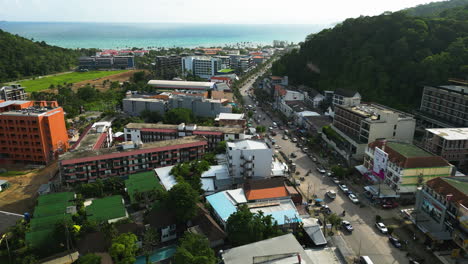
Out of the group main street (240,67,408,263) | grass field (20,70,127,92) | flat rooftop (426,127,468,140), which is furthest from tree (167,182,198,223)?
grass field (20,70,127,92)

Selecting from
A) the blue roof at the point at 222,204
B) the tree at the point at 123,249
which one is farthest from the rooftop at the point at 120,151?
the tree at the point at 123,249

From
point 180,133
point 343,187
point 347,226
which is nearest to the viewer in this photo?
point 347,226

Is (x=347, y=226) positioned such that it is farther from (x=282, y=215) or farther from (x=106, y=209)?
(x=106, y=209)

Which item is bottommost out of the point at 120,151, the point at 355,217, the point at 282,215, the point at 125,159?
the point at 355,217

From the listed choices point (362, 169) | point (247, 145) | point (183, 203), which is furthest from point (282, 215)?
point (362, 169)

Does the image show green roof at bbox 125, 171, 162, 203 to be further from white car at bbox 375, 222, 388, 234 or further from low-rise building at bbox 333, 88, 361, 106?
low-rise building at bbox 333, 88, 361, 106

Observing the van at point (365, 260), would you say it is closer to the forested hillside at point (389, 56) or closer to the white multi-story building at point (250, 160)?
the white multi-story building at point (250, 160)

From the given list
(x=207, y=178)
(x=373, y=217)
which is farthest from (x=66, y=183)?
(x=373, y=217)
